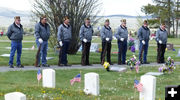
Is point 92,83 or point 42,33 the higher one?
point 42,33

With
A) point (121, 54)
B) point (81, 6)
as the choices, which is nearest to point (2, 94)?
point (121, 54)

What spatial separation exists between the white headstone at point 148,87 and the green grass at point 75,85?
22.3 inches

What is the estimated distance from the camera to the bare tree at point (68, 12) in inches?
741

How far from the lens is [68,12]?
19.5 meters

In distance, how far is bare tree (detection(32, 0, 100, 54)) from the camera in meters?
18.8

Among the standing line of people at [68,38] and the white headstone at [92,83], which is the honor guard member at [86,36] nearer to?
the standing line of people at [68,38]

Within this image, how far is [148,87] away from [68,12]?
12607 millimetres

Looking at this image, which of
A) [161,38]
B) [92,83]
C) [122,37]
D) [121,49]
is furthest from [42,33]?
[92,83]

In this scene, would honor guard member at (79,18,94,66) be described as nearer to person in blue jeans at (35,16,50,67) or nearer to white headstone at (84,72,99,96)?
person in blue jeans at (35,16,50,67)

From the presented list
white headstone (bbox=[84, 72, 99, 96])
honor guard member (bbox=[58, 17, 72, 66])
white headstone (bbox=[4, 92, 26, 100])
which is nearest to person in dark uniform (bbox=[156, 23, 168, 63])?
honor guard member (bbox=[58, 17, 72, 66])

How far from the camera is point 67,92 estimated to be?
28.1ft

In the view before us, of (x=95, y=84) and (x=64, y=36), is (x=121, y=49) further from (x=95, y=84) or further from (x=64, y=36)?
(x=95, y=84)

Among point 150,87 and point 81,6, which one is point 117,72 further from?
point 81,6

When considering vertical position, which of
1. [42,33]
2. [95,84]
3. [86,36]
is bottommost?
[95,84]
